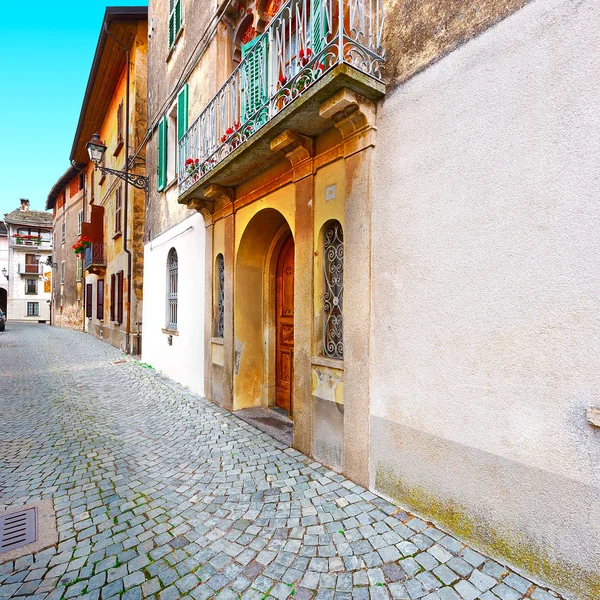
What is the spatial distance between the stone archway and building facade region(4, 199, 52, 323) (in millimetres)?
40356

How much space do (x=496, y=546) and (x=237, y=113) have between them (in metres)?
5.41

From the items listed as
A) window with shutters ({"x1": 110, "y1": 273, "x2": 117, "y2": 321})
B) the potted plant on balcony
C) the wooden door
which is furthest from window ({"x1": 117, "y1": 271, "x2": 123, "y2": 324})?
the wooden door

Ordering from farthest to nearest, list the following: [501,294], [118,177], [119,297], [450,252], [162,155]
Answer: [119,297]
[118,177]
[162,155]
[450,252]
[501,294]

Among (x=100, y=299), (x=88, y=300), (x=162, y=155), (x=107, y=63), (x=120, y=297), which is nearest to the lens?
(x=162, y=155)

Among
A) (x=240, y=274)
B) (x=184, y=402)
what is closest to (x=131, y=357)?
(x=184, y=402)

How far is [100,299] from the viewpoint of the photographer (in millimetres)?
18312

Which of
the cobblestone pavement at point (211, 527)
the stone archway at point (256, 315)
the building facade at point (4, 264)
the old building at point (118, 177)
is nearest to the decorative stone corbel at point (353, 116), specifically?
the stone archway at point (256, 315)

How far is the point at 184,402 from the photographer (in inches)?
251

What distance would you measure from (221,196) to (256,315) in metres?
2.01

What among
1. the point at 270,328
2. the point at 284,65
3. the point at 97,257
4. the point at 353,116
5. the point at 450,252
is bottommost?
the point at 270,328

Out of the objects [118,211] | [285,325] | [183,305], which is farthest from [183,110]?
[118,211]

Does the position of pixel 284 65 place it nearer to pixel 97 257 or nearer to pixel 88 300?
pixel 97 257

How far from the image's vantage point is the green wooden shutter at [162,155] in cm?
871

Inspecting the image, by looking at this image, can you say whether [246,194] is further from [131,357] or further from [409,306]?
[131,357]
